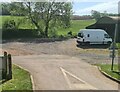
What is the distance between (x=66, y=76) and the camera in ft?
53.6

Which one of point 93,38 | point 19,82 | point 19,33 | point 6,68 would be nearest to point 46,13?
point 19,33

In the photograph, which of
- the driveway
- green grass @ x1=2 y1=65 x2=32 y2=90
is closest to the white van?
the driveway

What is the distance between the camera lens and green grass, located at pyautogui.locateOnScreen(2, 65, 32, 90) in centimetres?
1304

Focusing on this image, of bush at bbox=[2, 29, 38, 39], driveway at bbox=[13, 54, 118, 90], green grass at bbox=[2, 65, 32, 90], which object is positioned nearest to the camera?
green grass at bbox=[2, 65, 32, 90]

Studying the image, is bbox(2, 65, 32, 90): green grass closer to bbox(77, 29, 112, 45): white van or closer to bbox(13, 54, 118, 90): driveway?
bbox(13, 54, 118, 90): driveway

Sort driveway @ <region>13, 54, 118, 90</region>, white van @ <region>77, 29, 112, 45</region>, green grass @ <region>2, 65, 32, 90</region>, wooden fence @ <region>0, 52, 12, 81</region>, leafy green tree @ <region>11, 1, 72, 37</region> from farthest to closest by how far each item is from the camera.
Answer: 1. leafy green tree @ <region>11, 1, 72, 37</region>
2. white van @ <region>77, 29, 112, 45</region>
3. wooden fence @ <region>0, 52, 12, 81</region>
4. driveway @ <region>13, 54, 118, 90</region>
5. green grass @ <region>2, 65, 32, 90</region>

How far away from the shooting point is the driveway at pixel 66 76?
14.0 meters

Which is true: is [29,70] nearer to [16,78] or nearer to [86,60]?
[16,78]

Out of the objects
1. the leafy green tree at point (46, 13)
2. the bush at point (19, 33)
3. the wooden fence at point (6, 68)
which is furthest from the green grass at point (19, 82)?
the leafy green tree at point (46, 13)

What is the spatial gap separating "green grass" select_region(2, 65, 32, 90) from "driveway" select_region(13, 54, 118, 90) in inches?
15.7

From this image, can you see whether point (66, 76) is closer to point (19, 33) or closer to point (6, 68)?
point (6, 68)

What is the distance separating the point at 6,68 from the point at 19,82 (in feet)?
4.89

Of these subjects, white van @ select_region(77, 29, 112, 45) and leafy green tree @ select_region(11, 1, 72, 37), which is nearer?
white van @ select_region(77, 29, 112, 45)

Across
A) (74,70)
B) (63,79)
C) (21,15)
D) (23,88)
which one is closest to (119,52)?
(74,70)
